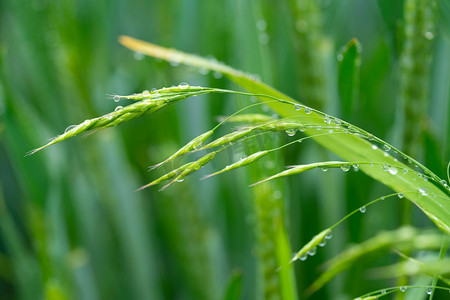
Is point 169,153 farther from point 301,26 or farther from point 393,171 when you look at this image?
point 393,171

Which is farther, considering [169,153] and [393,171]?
[169,153]

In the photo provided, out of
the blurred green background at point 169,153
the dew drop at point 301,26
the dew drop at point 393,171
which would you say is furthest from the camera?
the blurred green background at point 169,153

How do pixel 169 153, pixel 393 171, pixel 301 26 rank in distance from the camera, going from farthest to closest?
1. pixel 169 153
2. pixel 301 26
3. pixel 393 171

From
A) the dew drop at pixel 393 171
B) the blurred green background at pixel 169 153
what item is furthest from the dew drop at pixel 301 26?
the dew drop at pixel 393 171

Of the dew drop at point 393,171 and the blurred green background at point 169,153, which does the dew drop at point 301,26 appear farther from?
the dew drop at point 393,171

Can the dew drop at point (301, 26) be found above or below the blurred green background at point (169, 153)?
above

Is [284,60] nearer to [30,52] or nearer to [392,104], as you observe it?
[392,104]

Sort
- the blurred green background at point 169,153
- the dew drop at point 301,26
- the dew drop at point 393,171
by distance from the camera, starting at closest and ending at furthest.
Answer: the dew drop at point 393,171 → the dew drop at point 301,26 → the blurred green background at point 169,153

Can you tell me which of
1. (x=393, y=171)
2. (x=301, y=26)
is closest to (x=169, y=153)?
(x=301, y=26)

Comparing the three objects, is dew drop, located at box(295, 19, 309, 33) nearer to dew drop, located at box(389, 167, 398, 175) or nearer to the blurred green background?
the blurred green background
